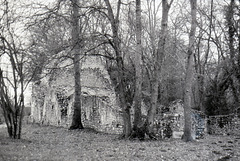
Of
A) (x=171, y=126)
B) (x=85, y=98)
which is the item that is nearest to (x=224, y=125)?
(x=171, y=126)

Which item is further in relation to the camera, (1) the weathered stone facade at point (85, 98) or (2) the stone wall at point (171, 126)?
(1) the weathered stone facade at point (85, 98)

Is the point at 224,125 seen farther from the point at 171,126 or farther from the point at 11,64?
the point at 11,64

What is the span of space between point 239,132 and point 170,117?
20.8ft

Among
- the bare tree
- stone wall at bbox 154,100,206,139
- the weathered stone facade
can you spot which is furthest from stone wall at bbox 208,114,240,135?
the bare tree

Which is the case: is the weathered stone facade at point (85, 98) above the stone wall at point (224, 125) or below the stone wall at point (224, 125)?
above

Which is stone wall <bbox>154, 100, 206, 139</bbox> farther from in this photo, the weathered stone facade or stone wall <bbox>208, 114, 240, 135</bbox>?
the weathered stone facade

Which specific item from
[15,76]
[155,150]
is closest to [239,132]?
[155,150]

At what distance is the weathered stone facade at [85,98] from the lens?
789 inches

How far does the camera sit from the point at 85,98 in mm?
21781

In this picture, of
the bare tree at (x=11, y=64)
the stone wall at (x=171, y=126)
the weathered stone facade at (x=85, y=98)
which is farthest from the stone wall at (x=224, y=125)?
the bare tree at (x=11, y=64)

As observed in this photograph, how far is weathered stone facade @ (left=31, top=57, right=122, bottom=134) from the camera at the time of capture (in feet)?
65.7

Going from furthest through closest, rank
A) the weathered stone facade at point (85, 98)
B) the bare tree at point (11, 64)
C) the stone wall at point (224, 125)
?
the weathered stone facade at point (85, 98) → the stone wall at point (224, 125) → the bare tree at point (11, 64)

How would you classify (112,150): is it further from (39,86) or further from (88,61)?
(39,86)

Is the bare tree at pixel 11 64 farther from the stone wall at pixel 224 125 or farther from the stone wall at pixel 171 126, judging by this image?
the stone wall at pixel 224 125
